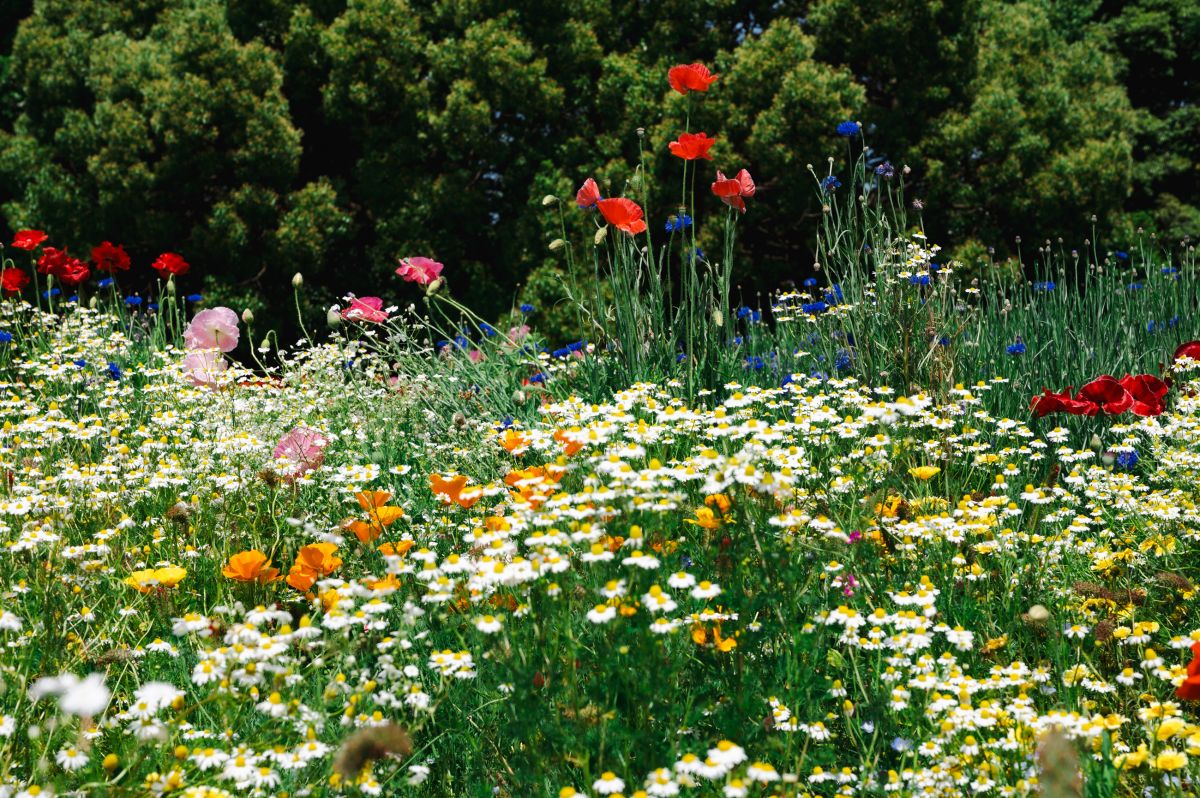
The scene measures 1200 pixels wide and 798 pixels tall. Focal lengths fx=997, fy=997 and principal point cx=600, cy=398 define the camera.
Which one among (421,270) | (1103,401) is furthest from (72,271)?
(1103,401)

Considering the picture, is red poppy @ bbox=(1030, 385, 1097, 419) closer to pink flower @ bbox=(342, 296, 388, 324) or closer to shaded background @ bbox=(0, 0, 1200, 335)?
pink flower @ bbox=(342, 296, 388, 324)

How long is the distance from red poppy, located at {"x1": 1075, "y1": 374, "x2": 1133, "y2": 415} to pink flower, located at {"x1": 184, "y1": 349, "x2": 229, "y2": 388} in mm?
3710

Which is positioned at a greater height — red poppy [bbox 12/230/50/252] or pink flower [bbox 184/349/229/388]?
red poppy [bbox 12/230/50/252]

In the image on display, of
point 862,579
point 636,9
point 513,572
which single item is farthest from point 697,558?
point 636,9

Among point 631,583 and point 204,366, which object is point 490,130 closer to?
point 204,366

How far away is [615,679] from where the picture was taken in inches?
82.3

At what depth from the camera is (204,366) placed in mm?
5020

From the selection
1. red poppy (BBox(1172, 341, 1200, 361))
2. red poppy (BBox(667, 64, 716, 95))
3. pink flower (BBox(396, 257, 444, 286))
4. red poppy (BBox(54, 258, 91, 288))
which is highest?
red poppy (BBox(667, 64, 716, 95))

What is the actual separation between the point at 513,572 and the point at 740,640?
0.58m

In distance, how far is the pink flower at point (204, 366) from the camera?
4828mm

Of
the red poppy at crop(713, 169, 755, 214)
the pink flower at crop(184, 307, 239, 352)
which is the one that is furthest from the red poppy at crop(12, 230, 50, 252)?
the red poppy at crop(713, 169, 755, 214)

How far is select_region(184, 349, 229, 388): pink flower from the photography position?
4.83 m

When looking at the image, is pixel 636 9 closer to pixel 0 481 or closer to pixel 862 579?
A: pixel 0 481

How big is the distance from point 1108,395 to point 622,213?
1923 millimetres
